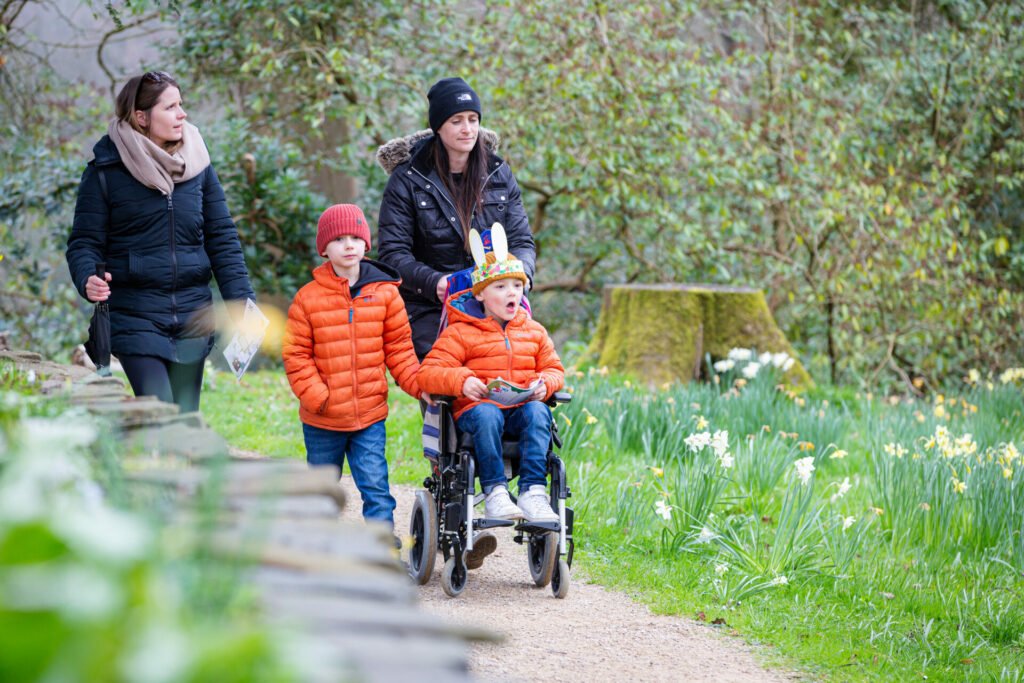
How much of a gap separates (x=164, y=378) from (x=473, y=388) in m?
1.03

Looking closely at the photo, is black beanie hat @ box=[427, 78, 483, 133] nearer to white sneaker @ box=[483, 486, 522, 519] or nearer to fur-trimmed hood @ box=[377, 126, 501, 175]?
fur-trimmed hood @ box=[377, 126, 501, 175]

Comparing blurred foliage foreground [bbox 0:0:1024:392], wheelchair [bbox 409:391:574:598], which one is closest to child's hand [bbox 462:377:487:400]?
wheelchair [bbox 409:391:574:598]

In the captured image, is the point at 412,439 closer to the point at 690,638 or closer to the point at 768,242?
the point at 690,638

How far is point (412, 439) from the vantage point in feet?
20.2

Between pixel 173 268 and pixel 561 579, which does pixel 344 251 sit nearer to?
pixel 173 268

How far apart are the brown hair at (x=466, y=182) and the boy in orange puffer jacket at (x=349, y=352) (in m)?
0.43

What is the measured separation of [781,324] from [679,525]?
642cm

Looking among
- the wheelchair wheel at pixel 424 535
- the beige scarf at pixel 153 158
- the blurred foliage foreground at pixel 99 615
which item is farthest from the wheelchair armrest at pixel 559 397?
the blurred foliage foreground at pixel 99 615

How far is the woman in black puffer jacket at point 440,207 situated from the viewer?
407cm

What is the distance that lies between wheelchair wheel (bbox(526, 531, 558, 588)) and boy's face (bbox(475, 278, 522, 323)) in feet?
2.53

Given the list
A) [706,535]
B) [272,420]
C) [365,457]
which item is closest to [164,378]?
[365,457]

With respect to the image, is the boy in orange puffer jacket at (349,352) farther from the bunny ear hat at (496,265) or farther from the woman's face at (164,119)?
the woman's face at (164,119)

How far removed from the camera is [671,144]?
877 cm

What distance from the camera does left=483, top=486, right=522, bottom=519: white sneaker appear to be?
3.66 metres
